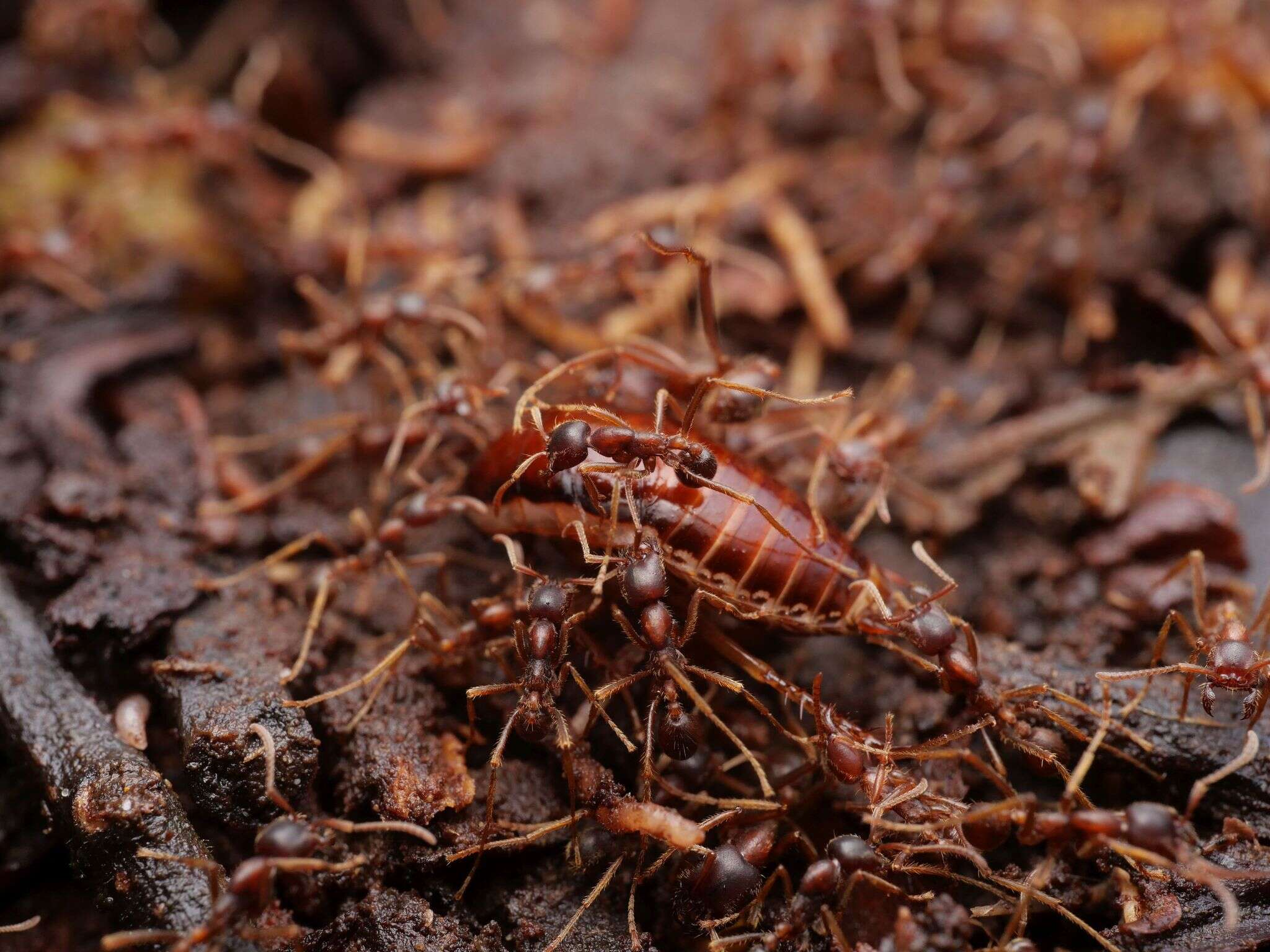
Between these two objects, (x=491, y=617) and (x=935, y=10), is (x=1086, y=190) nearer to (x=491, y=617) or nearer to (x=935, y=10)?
(x=935, y=10)

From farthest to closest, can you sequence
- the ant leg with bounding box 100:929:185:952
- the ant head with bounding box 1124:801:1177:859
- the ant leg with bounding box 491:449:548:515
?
1. the ant leg with bounding box 491:449:548:515
2. the ant head with bounding box 1124:801:1177:859
3. the ant leg with bounding box 100:929:185:952

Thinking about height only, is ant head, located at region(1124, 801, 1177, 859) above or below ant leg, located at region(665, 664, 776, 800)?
below

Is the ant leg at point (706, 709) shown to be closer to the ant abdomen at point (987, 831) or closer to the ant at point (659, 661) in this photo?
the ant at point (659, 661)

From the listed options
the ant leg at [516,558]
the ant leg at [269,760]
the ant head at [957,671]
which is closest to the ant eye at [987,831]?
the ant head at [957,671]

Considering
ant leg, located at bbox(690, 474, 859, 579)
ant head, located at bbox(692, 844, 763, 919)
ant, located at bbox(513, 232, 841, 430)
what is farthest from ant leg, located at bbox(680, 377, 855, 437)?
ant head, located at bbox(692, 844, 763, 919)

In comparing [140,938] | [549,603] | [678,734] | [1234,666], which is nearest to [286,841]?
[140,938]

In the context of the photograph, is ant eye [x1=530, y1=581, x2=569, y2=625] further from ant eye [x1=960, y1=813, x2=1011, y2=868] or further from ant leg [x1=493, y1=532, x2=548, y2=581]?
ant eye [x1=960, y1=813, x2=1011, y2=868]

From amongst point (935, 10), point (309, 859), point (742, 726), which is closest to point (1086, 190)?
point (935, 10)
